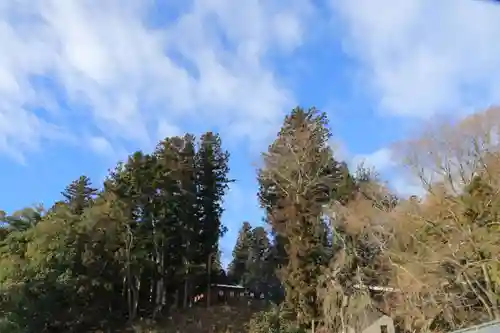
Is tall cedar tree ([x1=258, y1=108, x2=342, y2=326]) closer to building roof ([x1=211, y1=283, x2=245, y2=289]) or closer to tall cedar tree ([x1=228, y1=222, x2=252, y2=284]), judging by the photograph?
building roof ([x1=211, y1=283, x2=245, y2=289])

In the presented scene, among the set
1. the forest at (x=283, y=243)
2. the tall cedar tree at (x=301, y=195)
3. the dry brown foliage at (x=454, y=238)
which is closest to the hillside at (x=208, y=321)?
the forest at (x=283, y=243)

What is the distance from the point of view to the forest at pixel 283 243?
19375 mm

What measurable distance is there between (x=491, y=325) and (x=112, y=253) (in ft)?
77.4

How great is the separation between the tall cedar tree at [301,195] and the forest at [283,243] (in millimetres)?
73

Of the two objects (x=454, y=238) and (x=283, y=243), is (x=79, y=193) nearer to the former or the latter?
(x=283, y=243)

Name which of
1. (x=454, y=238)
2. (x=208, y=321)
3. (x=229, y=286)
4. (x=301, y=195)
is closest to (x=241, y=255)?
(x=229, y=286)

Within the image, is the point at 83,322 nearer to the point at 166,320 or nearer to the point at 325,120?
the point at 166,320

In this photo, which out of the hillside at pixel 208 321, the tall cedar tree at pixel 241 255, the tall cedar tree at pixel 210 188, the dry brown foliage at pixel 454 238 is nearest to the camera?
the dry brown foliage at pixel 454 238

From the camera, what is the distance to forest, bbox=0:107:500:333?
63.6 ft

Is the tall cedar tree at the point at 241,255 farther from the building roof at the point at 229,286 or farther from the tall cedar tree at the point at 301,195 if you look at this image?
the tall cedar tree at the point at 301,195

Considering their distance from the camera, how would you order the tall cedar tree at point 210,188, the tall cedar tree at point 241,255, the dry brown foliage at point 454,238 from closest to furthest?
the dry brown foliage at point 454,238 < the tall cedar tree at point 210,188 < the tall cedar tree at point 241,255

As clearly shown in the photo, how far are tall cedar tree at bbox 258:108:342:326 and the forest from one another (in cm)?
7

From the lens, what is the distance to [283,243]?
2902cm

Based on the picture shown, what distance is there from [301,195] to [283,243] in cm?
421
